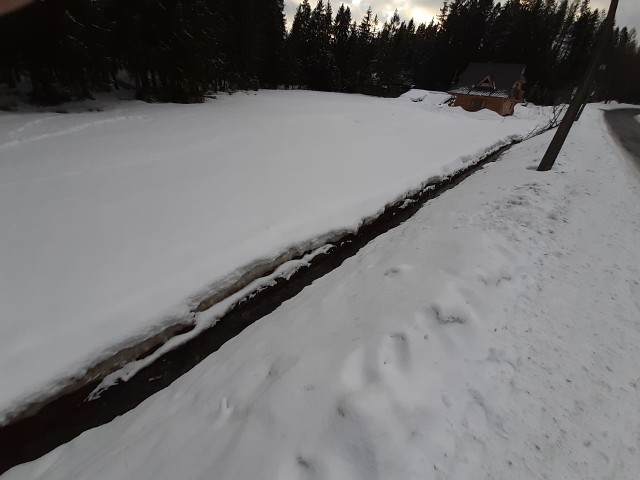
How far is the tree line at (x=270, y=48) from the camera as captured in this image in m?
11.5

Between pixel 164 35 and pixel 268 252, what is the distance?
1478 cm

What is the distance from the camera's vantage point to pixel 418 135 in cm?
1523

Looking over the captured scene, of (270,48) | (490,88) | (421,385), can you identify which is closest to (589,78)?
(421,385)

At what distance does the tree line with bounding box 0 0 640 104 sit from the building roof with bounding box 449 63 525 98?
8.59 m

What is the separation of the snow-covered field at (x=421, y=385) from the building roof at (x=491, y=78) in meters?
32.4

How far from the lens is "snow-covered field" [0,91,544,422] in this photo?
3.89m

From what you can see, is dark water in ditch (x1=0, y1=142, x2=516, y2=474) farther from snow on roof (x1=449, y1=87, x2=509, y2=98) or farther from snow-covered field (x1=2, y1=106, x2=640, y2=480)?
snow on roof (x1=449, y1=87, x2=509, y2=98)

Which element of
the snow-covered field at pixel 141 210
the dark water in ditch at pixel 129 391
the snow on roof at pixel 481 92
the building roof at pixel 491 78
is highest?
the building roof at pixel 491 78

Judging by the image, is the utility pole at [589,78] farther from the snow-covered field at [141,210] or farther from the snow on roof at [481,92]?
the snow on roof at [481,92]

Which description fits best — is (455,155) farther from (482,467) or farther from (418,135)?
(482,467)

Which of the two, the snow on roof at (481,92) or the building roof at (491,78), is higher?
the building roof at (491,78)

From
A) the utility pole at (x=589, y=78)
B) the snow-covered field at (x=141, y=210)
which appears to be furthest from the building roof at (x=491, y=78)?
the utility pole at (x=589, y=78)

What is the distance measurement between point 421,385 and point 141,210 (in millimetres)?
5834

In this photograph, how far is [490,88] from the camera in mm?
31469
